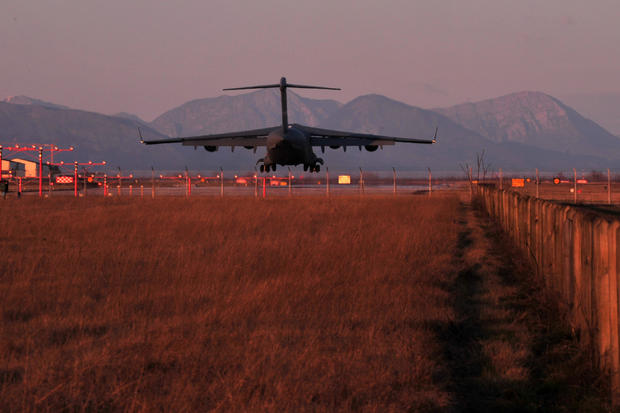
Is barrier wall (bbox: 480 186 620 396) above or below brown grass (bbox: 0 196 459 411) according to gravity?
above

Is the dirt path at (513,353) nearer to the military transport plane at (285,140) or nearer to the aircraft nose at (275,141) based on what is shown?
the aircraft nose at (275,141)

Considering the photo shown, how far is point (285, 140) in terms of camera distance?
24.6 meters

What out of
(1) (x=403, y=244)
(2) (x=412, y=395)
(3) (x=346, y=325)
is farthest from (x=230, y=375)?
(1) (x=403, y=244)

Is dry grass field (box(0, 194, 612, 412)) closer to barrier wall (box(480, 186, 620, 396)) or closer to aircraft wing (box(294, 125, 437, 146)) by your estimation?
barrier wall (box(480, 186, 620, 396))

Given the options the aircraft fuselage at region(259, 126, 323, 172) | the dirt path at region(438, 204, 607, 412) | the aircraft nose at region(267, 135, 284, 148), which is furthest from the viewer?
the aircraft fuselage at region(259, 126, 323, 172)

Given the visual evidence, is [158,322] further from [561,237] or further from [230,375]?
[561,237]

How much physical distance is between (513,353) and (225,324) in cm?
394

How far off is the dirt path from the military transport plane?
1247 centimetres

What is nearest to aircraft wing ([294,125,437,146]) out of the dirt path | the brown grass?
the brown grass

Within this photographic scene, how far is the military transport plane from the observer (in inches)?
989

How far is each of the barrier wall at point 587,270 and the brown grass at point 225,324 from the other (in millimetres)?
1708

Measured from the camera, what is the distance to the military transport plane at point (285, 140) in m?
25.1

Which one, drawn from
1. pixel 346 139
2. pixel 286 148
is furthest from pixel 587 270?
pixel 346 139

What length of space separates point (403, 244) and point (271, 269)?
5161 millimetres
